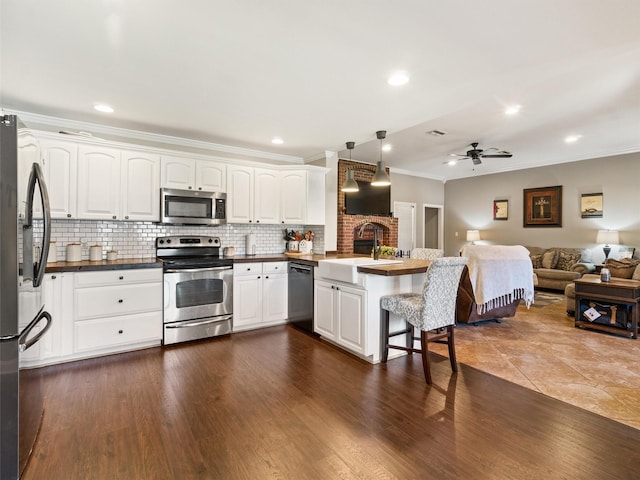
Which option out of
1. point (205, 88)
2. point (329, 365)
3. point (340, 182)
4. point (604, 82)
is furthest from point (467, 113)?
point (329, 365)

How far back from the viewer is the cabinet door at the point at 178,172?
3883 mm

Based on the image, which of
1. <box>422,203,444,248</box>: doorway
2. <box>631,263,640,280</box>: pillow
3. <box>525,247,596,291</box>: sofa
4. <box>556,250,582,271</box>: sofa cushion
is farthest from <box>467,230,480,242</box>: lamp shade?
<box>631,263,640,280</box>: pillow

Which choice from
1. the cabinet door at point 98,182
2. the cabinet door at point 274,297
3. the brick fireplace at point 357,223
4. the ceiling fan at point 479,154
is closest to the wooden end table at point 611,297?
the ceiling fan at point 479,154

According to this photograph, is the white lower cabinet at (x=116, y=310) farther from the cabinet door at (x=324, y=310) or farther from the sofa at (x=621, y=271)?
the sofa at (x=621, y=271)

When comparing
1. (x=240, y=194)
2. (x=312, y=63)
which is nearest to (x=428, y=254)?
(x=240, y=194)

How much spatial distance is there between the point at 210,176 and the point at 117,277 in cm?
163

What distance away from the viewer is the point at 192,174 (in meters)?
4.05

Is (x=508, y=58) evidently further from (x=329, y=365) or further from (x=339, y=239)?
(x=339, y=239)

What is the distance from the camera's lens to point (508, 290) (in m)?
4.21

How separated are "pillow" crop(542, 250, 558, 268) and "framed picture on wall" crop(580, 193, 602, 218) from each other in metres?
0.95

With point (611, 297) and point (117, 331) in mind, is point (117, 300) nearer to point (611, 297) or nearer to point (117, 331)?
point (117, 331)

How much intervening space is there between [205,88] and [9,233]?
184cm

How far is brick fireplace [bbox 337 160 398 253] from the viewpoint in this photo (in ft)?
18.1

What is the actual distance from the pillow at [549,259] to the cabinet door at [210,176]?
659 centimetres
